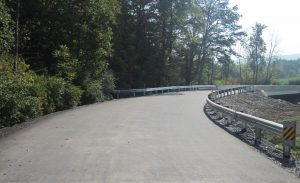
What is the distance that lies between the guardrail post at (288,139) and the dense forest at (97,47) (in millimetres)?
9640

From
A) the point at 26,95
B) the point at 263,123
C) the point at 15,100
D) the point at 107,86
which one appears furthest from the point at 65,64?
the point at 263,123

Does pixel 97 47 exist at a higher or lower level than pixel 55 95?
higher

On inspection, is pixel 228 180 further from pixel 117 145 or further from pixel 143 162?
pixel 117 145

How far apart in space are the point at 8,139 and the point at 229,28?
69.3m

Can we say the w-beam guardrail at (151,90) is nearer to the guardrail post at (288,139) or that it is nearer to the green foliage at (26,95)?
the green foliage at (26,95)

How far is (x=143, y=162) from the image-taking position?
934 cm

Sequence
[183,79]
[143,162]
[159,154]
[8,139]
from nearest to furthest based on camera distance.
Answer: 1. [143,162]
2. [159,154]
3. [8,139]
4. [183,79]

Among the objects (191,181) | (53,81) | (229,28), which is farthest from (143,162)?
(229,28)

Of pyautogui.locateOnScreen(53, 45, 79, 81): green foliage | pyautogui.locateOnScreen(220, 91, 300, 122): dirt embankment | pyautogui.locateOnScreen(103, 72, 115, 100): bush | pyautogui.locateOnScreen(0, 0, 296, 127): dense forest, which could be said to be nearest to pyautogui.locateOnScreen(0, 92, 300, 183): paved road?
pyautogui.locateOnScreen(0, 0, 296, 127): dense forest

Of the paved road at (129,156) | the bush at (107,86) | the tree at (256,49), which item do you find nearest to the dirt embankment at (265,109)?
the bush at (107,86)

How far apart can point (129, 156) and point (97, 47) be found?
23.9 m

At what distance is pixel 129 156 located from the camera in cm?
1000

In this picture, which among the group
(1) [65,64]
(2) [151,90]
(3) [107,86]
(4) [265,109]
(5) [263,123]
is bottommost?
(4) [265,109]

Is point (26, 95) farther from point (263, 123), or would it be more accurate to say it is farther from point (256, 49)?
point (256, 49)
